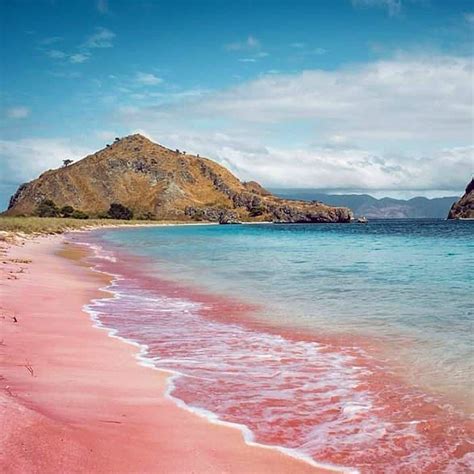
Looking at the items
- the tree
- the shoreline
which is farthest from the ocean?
the tree

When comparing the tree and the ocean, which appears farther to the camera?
the tree

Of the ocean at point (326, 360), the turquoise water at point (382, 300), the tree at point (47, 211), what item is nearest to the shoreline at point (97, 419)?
the ocean at point (326, 360)

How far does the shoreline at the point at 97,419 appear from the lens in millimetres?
5121

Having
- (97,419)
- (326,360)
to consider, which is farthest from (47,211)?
(97,419)

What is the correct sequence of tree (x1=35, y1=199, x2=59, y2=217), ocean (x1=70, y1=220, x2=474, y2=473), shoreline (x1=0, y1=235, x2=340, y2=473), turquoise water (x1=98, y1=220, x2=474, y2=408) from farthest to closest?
tree (x1=35, y1=199, x2=59, y2=217) → turquoise water (x1=98, y1=220, x2=474, y2=408) → ocean (x1=70, y1=220, x2=474, y2=473) → shoreline (x1=0, y1=235, x2=340, y2=473)

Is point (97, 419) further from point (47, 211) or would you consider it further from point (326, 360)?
point (47, 211)

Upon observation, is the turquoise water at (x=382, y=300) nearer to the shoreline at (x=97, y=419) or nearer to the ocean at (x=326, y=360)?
the ocean at (x=326, y=360)

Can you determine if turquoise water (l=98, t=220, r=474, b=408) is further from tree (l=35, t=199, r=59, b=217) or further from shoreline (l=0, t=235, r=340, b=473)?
tree (l=35, t=199, r=59, b=217)

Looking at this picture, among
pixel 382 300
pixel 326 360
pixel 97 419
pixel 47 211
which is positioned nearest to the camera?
pixel 97 419

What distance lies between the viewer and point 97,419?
629cm

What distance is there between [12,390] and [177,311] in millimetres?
8898

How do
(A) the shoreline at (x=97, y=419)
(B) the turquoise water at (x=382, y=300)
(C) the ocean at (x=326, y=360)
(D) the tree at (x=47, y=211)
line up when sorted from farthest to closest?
(D) the tree at (x=47, y=211) < (B) the turquoise water at (x=382, y=300) < (C) the ocean at (x=326, y=360) < (A) the shoreline at (x=97, y=419)

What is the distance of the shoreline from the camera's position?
16.8 ft

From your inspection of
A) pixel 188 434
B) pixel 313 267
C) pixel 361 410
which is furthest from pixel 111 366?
pixel 313 267
